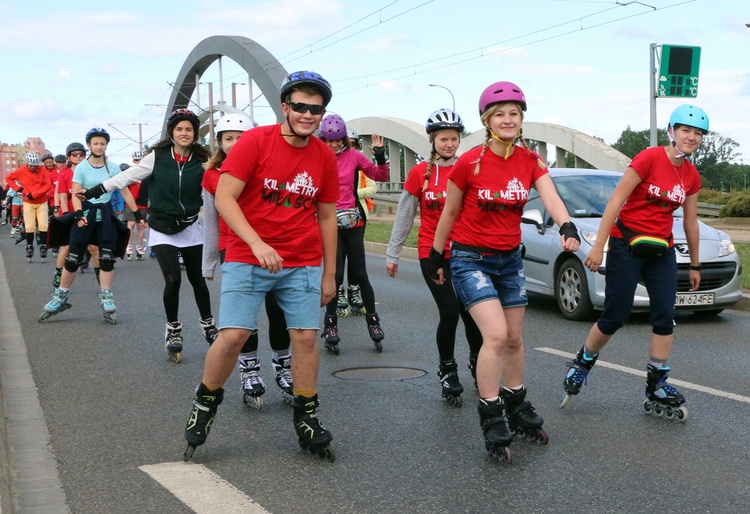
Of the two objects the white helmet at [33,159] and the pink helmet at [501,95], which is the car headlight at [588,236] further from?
the white helmet at [33,159]

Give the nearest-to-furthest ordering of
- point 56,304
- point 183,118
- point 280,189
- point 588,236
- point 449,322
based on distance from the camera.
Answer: point 280,189
point 449,322
point 183,118
point 588,236
point 56,304

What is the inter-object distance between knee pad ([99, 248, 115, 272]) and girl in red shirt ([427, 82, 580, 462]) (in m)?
5.68

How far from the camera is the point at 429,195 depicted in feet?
21.5

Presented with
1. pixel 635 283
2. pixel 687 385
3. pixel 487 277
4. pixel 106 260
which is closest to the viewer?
pixel 487 277

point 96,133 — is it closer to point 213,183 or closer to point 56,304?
point 56,304

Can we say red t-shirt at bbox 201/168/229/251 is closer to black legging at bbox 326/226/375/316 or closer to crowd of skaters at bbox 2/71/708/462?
crowd of skaters at bbox 2/71/708/462

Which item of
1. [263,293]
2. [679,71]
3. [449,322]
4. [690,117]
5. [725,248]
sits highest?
[679,71]

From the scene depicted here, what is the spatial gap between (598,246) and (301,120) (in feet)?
6.33

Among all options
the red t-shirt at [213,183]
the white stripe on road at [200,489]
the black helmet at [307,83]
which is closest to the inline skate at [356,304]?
the red t-shirt at [213,183]

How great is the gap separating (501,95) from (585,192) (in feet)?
20.4

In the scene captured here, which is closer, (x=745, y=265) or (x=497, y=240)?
Answer: (x=497, y=240)

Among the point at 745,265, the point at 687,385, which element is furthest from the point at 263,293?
the point at 745,265

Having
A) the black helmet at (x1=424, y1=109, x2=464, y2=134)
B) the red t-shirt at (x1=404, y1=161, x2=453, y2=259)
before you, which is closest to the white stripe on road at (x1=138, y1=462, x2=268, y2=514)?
the red t-shirt at (x1=404, y1=161, x2=453, y2=259)

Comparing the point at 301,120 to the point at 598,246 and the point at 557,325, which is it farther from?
the point at 557,325
